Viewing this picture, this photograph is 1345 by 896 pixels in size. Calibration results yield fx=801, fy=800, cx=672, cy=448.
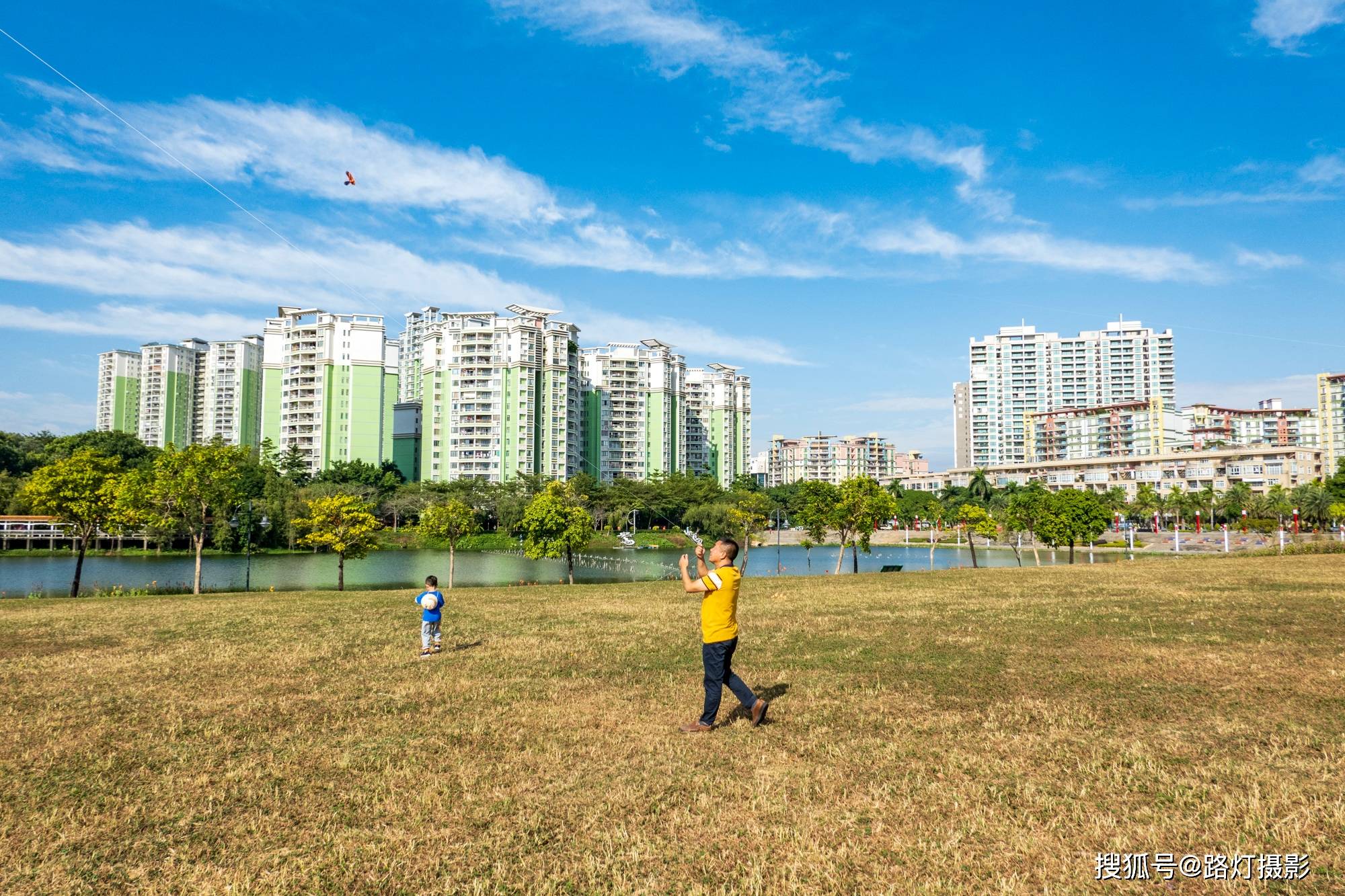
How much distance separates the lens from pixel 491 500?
99.9 m

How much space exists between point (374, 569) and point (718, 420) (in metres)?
113

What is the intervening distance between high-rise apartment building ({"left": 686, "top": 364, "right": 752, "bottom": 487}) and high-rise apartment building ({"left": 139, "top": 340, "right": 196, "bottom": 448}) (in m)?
101

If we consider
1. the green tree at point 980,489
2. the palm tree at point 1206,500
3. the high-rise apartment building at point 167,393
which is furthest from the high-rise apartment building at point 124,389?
the palm tree at point 1206,500

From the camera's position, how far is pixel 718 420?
6678 inches

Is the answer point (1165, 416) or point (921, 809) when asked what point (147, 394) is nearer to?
point (921, 809)

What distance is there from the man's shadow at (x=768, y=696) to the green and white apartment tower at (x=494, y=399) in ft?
343

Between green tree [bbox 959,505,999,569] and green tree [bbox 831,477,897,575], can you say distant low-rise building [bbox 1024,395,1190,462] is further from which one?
green tree [bbox 831,477,897,575]

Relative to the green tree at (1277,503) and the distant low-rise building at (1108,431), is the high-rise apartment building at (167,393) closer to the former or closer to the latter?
the distant low-rise building at (1108,431)

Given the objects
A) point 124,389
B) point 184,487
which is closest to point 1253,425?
point 184,487

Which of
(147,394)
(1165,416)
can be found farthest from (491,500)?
(1165,416)

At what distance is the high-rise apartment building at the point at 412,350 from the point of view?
154 meters

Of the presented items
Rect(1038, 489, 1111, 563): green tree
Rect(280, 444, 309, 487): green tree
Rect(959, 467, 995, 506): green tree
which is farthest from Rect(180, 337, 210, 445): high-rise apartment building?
Rect(1038, 489, 1111, 563): green tree

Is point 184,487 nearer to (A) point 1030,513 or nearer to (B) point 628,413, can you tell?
(A) point 1030,513

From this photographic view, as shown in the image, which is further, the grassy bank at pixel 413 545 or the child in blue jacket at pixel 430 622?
the grassy bank at pixel 413 545
